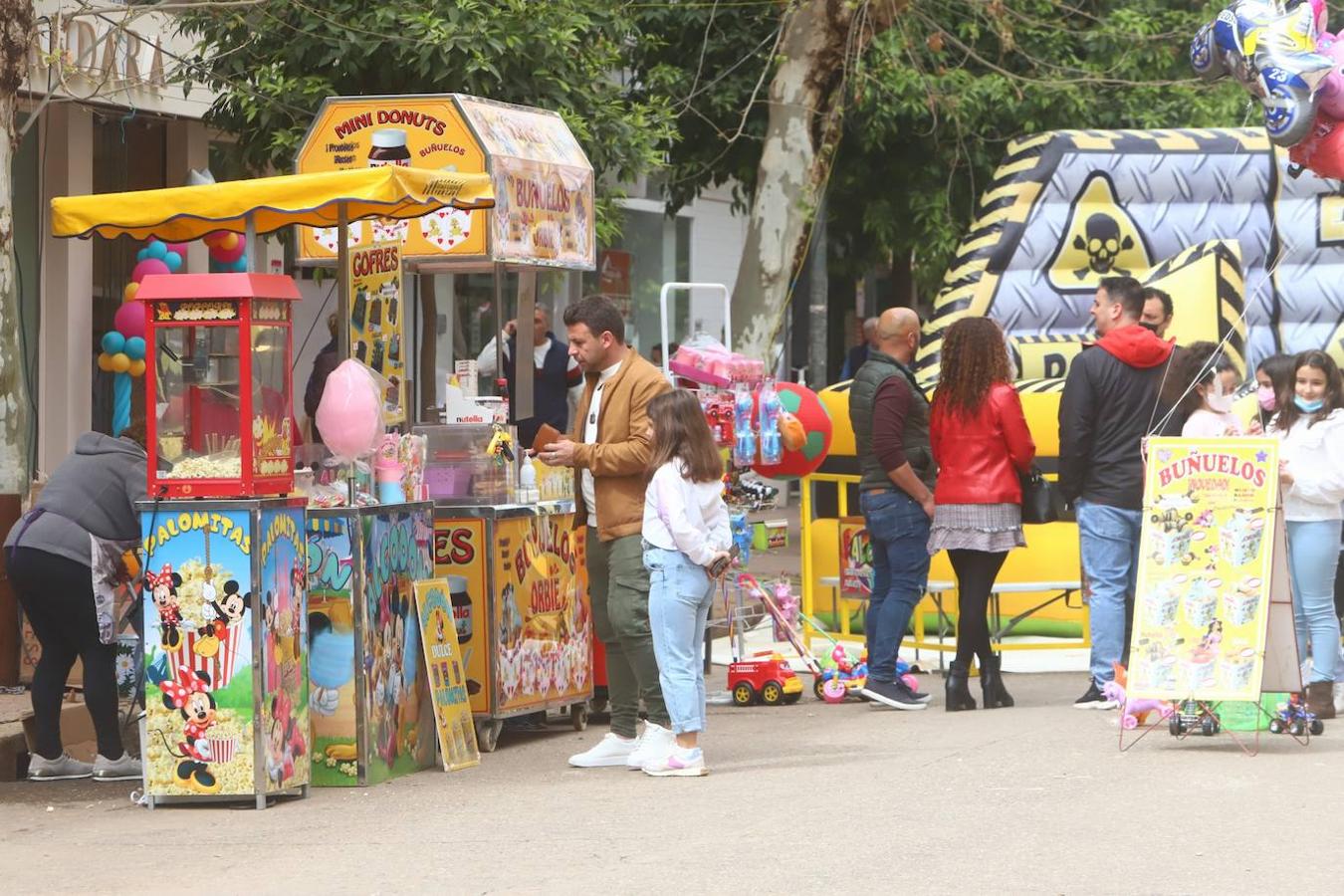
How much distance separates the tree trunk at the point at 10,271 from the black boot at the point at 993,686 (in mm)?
4967

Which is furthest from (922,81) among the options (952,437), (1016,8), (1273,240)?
(952,437)

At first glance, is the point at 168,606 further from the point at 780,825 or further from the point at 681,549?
the point at 780,825

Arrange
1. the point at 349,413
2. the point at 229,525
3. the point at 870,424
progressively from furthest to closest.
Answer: the point at 870,424
the point at 349,413
the point at 229,525

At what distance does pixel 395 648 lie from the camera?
8734 millimetres

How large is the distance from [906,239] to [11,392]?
13.1 meters

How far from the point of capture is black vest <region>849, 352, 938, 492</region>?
10586 millimetres

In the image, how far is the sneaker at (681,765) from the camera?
8.57 metres

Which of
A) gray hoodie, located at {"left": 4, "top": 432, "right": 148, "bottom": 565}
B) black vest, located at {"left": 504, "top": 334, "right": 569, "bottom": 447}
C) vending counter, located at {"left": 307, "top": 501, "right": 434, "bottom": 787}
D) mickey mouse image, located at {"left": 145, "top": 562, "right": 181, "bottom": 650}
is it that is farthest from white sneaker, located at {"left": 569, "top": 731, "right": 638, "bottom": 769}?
black vest, located at {"left": 504, "top": 334, "right": 569, "bottom": 447}

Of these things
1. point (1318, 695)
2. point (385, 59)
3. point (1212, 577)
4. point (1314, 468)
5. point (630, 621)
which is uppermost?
point (385, 59)

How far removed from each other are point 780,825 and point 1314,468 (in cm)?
369

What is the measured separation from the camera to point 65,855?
725cm

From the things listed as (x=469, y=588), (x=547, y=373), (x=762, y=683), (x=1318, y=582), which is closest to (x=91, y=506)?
(x=469, y=588)

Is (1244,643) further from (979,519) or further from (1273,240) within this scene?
(1273,240)

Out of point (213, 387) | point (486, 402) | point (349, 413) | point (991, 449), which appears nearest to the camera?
point (213, 387)
